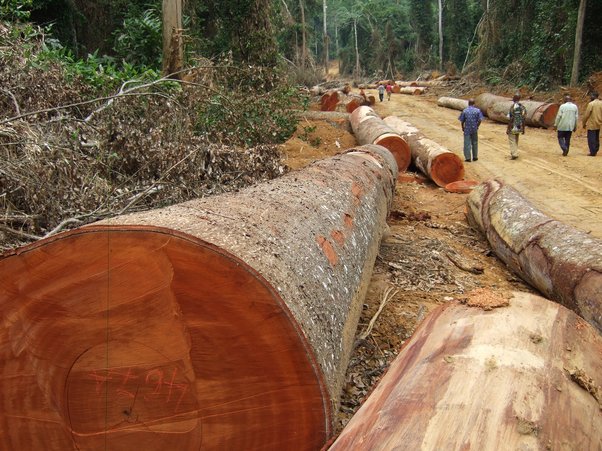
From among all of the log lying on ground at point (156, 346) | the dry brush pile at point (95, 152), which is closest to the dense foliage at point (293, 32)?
the dry brush pile at point (95, 152)

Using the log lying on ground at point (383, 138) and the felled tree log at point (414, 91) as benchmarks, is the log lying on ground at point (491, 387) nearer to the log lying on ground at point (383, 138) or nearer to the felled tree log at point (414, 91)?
the log lying on ground at point (383, 138)

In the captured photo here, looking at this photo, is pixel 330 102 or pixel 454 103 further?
pixel 454 103

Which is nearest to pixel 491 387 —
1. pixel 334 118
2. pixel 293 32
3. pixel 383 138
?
pixel 383 138

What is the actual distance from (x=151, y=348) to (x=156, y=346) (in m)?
0.02

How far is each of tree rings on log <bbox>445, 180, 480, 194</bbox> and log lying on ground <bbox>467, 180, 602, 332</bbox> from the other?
2.47m

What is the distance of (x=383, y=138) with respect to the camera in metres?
11.1

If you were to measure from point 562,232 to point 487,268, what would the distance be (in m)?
1.06

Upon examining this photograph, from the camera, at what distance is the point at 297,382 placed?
2.08m

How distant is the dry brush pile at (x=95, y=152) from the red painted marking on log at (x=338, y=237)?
2272 millimetres

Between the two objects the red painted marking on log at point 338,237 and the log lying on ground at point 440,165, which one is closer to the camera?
the red painted marking on log at point 338,237

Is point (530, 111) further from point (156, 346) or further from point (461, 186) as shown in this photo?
point (156, 346)

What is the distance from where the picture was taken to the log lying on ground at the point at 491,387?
5.64ft

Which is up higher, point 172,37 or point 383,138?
point 172,37

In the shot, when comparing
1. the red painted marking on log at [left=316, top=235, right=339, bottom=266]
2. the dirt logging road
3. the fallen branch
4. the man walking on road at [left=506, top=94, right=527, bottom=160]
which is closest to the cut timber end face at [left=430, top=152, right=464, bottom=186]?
the dirt logging road
